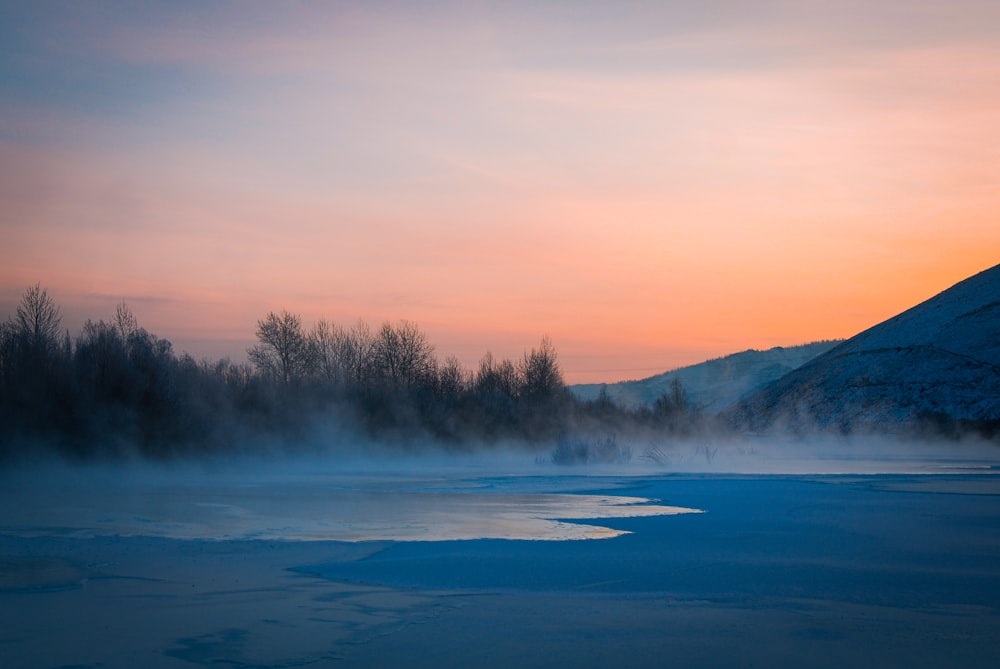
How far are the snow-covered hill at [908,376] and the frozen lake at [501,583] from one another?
50.5m

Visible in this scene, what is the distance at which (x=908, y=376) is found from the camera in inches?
2717

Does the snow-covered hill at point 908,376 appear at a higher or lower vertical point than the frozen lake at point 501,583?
higher

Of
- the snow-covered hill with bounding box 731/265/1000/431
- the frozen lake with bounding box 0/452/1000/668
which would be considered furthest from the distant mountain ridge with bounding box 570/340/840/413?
the frozen lake with bounding box 0/452/1000/668

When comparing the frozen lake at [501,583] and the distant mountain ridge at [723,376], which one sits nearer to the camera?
the frozen lake at [501,583]

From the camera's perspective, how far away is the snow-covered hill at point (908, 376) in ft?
213

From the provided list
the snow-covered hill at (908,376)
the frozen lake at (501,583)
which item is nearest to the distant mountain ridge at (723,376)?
the snow-covered hill at (908,376)

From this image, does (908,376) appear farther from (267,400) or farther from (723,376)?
(723,376)

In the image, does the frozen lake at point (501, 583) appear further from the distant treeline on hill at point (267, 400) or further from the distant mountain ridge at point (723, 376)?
the distant mountain ridge at point (723, 376)

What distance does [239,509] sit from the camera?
1736cm

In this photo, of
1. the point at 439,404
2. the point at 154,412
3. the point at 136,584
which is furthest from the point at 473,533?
the point at 439,404

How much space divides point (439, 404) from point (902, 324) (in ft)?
137

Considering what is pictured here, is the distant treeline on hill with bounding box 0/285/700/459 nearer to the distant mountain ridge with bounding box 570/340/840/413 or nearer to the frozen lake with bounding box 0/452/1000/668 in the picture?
the frozen lake with bounding box 0/452/1000/668

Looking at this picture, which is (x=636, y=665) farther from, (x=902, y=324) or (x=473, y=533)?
(x=902, y=324)

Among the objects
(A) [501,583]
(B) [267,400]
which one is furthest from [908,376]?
(A) [501,583]
